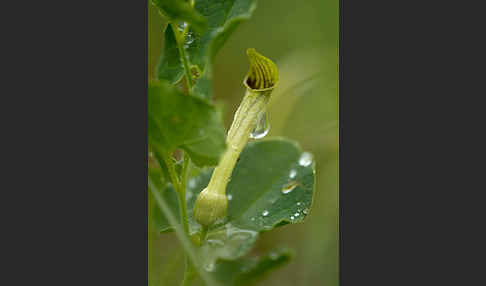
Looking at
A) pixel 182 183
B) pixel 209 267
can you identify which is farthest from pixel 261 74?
pixel 209 267

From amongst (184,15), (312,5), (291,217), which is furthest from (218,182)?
(312,5)

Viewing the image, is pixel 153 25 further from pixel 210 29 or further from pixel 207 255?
pixel 207 255

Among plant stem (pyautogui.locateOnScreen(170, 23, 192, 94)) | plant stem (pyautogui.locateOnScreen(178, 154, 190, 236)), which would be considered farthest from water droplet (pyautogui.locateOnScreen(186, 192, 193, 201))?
plant stem (pyautogui.locateOnScreen(170, 23, 192, 94))

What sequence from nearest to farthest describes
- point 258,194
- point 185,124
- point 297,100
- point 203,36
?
point 185,124
point 203,36
point 258,194
point 297,100

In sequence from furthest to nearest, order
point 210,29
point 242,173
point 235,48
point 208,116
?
point 235,48
point 242,173
point 210,29
point 208,116

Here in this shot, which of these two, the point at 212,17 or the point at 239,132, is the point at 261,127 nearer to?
the point at 239,132

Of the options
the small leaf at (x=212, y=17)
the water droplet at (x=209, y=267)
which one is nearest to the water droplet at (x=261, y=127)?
the small leaf at (x=212, y=17)

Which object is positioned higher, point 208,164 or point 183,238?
point 208,164
